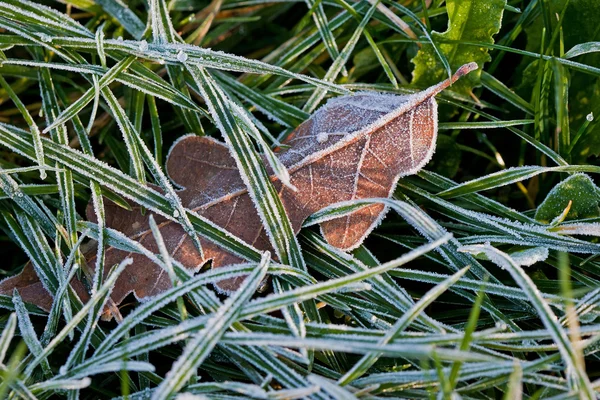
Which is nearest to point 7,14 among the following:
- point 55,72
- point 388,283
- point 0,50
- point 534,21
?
point 0,50

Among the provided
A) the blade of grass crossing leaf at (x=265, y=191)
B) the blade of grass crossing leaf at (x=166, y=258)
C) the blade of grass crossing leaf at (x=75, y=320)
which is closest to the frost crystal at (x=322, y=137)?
the blade of grass crossing leaf at (x=265, y=191)

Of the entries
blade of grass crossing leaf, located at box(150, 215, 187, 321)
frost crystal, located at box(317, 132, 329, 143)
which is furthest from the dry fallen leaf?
blade of grass crossing leaf, located at box(150, 215, 187, 321)

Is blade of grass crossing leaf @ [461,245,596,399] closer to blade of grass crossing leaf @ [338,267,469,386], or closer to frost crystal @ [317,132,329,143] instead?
blade of grass crossing leaf @ [338,267,469,386]

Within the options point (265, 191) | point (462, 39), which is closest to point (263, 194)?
point (265, 191)

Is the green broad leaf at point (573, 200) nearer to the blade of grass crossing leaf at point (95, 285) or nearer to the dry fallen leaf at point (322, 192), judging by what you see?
the dry fallen leaf at point (322, 192)

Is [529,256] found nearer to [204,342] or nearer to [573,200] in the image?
[573,200]

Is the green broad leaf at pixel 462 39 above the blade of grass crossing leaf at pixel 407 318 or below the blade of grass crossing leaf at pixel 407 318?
above

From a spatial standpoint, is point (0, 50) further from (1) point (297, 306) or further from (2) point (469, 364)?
(2) point (469, 364)
